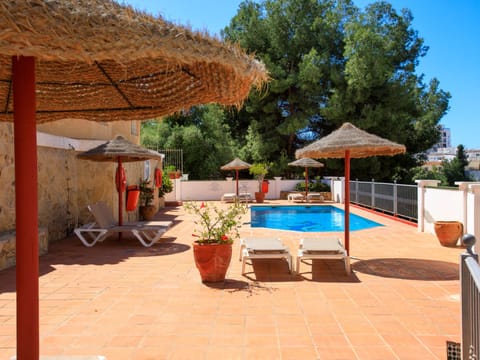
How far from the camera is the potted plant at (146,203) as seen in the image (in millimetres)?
14250

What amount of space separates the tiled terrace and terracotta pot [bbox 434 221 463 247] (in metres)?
1.12

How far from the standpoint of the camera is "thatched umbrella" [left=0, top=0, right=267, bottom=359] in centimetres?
177

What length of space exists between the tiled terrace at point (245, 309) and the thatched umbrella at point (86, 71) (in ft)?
4.96

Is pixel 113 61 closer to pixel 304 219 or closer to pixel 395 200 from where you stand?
pixel 395 200

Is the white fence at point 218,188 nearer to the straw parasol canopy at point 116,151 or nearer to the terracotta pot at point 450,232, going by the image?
the straw parasol canopy at point 116,151

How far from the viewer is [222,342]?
3.69 m

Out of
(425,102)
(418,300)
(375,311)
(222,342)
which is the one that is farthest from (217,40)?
(425,102)

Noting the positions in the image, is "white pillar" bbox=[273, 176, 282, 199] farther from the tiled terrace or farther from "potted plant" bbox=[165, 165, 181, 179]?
the tiled terrace

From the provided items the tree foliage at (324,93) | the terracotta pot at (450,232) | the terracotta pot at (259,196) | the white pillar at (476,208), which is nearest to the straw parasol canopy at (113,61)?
the white pillar at (476,208)

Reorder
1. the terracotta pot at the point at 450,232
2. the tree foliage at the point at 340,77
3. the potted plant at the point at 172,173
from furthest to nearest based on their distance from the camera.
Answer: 1. the tree foliage at the point at 340,77
2. the potted plant at the point at 172,173
3. the terracotta pot at the point at 450,232

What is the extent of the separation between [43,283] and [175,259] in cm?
228

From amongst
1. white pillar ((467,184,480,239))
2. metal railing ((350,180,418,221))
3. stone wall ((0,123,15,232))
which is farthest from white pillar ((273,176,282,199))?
stone wall ((0,123,15,232))

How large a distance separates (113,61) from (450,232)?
7.88 meters

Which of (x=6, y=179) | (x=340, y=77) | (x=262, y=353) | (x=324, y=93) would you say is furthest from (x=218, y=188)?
(x=262, y=353)
